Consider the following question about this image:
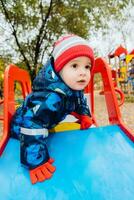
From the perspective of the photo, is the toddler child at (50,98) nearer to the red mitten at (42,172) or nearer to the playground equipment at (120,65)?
the red mitten at (42,172)

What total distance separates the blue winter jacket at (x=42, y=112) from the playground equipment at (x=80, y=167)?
62 millimetres

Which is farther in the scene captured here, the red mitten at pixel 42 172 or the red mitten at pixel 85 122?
the red mitten at pixel 85 122

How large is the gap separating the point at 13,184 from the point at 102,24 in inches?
319

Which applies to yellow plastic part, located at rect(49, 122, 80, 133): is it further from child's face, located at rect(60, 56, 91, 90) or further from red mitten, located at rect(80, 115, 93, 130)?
child's face, located at rect(60, 56, 91, 90)

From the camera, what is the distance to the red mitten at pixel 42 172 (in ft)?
3.56

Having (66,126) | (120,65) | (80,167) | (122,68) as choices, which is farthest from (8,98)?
(120,65)

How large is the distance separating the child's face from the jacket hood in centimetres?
2

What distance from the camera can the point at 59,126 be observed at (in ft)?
4.50

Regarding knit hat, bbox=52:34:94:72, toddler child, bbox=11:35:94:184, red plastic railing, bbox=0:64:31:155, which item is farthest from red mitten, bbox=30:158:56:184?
knit hat, bbox=52:34:94:72

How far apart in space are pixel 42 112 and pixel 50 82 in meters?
0.11

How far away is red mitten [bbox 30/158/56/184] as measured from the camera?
3.56ft

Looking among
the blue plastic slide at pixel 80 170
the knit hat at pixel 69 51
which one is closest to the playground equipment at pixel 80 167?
the blue plastic slide at pixel 80 170

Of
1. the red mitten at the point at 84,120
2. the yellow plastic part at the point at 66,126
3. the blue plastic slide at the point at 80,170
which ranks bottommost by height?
the blue plastic slide at the point at 80,170

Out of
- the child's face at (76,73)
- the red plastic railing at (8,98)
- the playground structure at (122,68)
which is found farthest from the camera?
the playground structure at (122,68)
